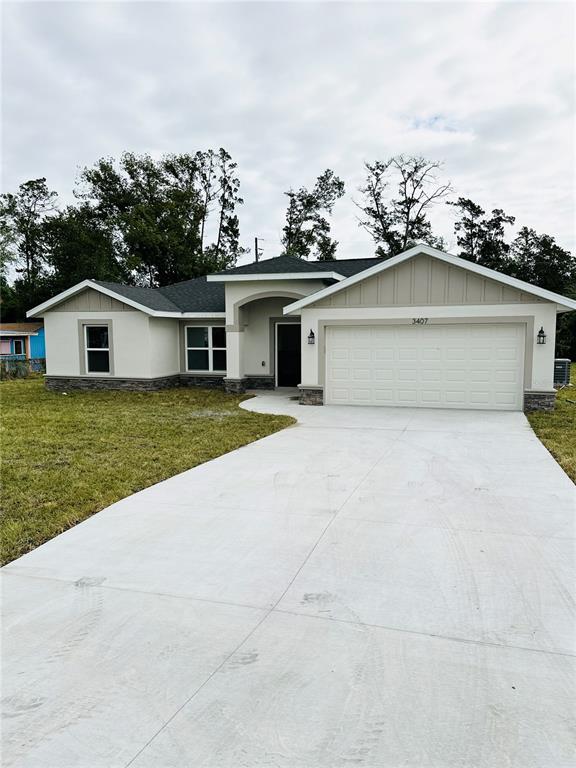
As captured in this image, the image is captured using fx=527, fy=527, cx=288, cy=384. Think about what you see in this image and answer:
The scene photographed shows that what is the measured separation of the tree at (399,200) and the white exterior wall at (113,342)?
21.4m

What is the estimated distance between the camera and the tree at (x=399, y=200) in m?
33.6

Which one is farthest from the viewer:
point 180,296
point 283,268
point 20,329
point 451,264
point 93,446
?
point 20,329

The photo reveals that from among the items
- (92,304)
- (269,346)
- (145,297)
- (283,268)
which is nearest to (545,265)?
(269,346)

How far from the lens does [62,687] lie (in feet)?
8.82

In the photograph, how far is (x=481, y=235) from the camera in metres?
37.9

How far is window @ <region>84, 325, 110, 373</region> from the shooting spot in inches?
674

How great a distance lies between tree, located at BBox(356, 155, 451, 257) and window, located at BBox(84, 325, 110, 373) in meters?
21.7

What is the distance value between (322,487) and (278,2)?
28.2 ft

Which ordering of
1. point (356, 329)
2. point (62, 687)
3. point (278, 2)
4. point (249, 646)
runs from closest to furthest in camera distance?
point (62, 687) → point (249, 646) → point (278, 2) → point (356, 329)

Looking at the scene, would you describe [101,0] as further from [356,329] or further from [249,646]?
[249,646]

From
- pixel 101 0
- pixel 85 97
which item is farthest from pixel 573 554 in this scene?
pixel 85 97

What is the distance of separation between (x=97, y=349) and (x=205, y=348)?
3.49 metres

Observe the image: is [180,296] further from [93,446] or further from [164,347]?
[93,446]

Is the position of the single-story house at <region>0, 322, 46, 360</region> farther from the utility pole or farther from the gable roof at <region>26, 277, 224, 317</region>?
the gable roof at <region>26, 277, 224, 317</region>
